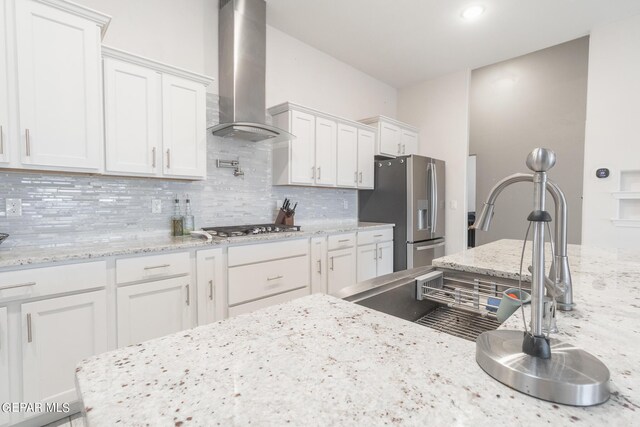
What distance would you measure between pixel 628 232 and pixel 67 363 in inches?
177

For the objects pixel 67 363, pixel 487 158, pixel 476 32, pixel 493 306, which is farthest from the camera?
pixel 487 158

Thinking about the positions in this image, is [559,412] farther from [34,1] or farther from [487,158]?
[487,158]

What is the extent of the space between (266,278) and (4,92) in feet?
6.07

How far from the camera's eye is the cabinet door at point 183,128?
2188 mm

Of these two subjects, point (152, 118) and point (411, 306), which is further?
point (152, 118)

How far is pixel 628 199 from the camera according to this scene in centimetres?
297

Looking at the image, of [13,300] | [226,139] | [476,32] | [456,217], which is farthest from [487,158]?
[13,300]

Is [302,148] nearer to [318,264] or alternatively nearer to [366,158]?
[366,158]

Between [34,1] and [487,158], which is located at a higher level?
[34,1]

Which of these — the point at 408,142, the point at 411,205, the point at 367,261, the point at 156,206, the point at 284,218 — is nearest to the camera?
the point at 156,206

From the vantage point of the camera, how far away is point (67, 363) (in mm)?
1616

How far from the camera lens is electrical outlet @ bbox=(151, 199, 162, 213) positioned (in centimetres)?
240

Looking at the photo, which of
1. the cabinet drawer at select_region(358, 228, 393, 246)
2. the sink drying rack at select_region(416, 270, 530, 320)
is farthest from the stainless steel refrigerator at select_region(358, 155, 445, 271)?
the sink drying rack at select_region(416, 270, 530, 320)

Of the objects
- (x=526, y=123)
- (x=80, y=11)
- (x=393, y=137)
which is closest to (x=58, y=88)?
(x=80, y=11)
